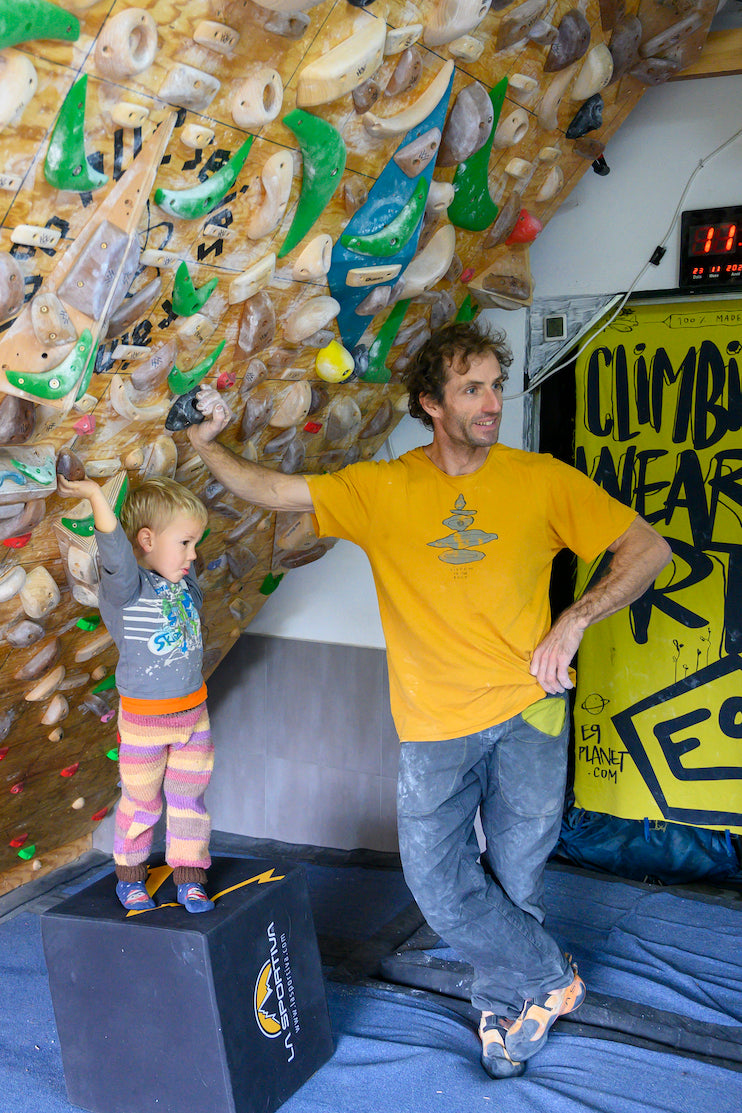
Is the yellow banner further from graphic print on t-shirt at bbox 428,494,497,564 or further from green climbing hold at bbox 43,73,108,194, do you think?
green climbing hold at bbox 43,73,108,194

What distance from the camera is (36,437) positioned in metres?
1.42

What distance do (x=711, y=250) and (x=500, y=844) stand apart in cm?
152

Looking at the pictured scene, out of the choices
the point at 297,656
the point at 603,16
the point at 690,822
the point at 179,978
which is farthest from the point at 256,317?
the point at 690,822

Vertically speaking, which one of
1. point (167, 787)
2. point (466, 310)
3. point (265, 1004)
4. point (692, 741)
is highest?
point (466, 310)

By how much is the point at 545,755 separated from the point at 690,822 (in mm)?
982

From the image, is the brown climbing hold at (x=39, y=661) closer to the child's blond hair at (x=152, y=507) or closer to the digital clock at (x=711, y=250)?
the child's blond hair at (x=152, y=507)

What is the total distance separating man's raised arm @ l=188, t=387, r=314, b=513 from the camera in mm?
1671

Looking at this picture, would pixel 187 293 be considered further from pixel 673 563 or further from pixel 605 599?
pixel 673 563

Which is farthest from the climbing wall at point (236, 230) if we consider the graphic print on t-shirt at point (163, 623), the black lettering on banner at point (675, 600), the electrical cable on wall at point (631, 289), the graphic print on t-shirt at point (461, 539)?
the black lettering on banner at point (675, 600)

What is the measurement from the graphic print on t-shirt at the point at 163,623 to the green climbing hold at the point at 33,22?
3.05ft

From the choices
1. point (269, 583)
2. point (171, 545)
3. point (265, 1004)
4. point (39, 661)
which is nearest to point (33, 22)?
point (171, 545)

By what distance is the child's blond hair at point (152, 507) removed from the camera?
167 cm

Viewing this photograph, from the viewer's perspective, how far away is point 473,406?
72.6 inches

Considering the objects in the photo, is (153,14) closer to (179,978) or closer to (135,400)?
(135,400)
